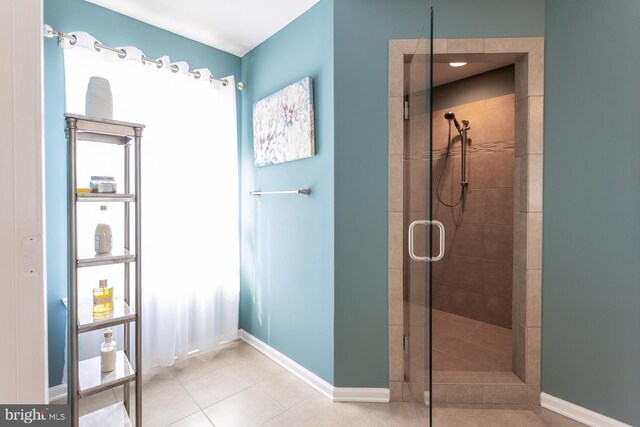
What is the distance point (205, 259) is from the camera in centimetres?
233

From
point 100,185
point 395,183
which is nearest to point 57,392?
point 100,185

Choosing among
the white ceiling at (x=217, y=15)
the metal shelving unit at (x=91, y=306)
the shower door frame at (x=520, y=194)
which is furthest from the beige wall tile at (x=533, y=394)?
the white ceiling at (x=217, y=15)

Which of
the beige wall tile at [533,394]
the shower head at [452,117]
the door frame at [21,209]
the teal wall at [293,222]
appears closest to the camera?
the door frame at [21,209]

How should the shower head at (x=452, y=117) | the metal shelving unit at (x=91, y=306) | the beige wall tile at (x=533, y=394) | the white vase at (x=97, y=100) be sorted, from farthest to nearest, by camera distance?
the shower head at (x=452, y=117), the beige wall tile at (x=533, y=394), the white vase at (x=97, y=100), the metal shelving unit at (x=91, y=306)

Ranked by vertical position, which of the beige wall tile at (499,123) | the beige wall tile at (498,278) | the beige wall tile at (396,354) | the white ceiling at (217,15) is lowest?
the beige wall tile at (396,354)

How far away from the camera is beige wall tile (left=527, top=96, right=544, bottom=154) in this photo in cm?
170

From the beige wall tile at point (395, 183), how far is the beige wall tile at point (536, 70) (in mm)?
884

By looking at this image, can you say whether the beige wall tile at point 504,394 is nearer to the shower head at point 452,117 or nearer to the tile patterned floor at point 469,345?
the tile patterned floor at point 469,345

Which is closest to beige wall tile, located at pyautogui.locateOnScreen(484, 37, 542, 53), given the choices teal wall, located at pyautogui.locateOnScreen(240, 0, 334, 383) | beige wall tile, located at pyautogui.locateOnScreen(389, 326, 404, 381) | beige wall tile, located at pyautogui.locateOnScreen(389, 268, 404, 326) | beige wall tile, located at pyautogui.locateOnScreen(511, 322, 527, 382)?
teal wall, located at pyautogui.locateOnScreen(240, 0, 334, 383)

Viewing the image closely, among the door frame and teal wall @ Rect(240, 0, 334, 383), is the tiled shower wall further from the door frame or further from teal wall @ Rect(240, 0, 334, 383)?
the door frame

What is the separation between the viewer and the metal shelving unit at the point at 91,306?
133cm

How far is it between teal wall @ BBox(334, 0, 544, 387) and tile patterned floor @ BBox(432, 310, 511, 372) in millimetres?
608

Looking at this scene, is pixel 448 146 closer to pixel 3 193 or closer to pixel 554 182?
pixel 554 182

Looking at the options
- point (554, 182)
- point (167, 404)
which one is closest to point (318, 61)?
point (554, 182)
